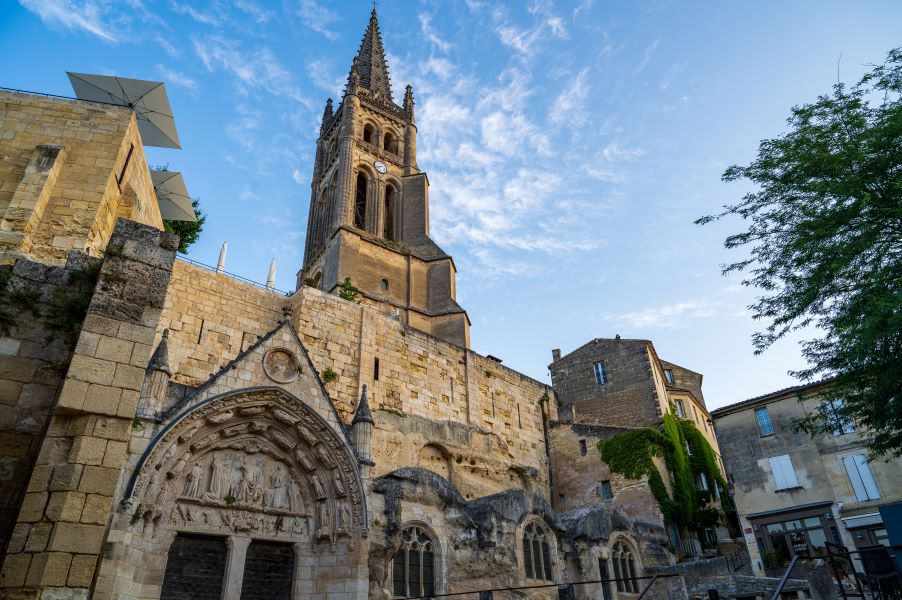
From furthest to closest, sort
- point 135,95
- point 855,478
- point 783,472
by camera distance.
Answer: point 783,472 < point 855,478 < point 135,95

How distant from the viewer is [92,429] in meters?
5.48

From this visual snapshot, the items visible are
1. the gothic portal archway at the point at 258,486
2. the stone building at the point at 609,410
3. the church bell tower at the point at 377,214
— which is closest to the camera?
the gothic portal archway at the point at 258,486

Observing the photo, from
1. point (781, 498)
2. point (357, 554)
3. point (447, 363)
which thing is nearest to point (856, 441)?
point (781, 498)

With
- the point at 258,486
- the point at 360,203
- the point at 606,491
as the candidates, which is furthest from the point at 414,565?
the point at 360,203

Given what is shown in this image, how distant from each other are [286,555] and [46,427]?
611cm

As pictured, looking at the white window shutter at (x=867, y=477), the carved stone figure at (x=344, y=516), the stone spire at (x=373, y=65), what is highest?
the stone spire at (x=373, y=65)

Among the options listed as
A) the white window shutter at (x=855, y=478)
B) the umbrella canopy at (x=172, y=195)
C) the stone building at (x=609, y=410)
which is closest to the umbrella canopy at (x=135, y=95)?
the umbrella canopy at (x=172, y=195)

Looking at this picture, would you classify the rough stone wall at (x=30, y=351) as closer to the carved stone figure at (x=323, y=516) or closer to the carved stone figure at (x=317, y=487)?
the carved stone figure at (x=317, y=487)

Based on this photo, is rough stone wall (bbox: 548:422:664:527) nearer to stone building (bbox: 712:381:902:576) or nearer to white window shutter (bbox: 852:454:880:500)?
stone building (bbox: 712:381:902:576)

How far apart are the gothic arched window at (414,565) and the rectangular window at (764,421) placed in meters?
14.8

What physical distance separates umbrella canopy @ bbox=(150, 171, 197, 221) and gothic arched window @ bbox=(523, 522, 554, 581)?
1359cm

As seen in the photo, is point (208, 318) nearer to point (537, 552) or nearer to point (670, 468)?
point (537, 552)

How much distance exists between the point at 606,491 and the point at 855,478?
25.5 feet

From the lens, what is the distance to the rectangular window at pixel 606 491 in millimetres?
21122
